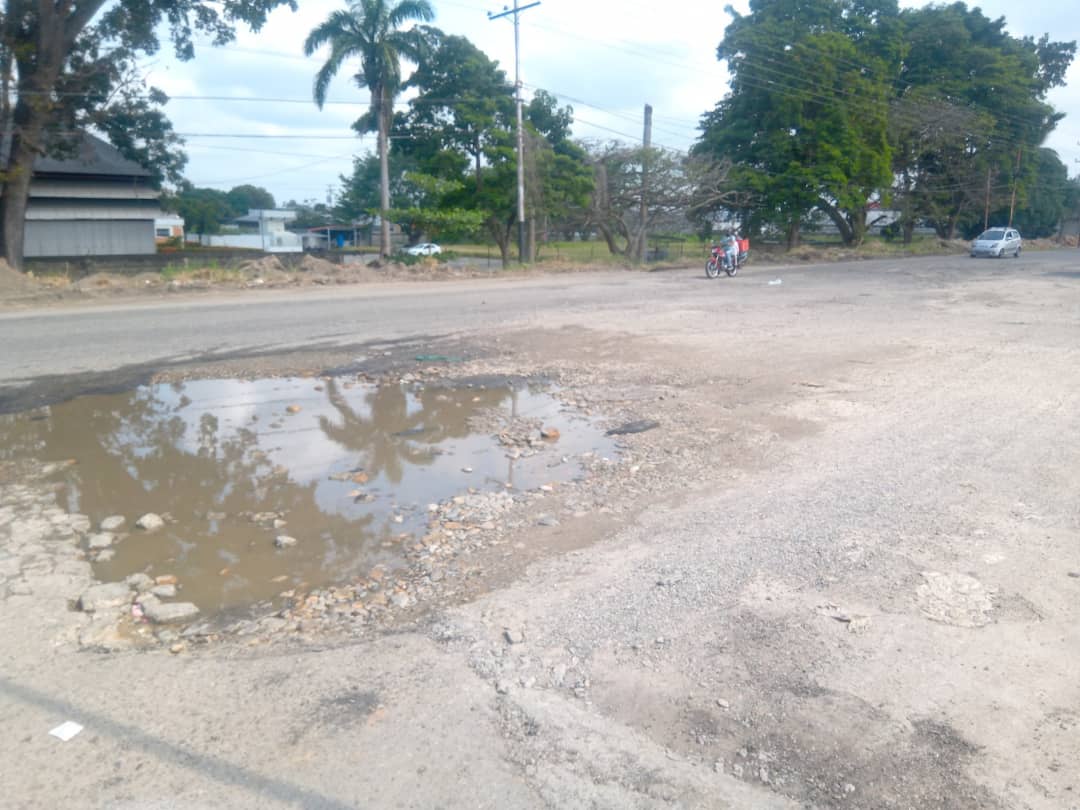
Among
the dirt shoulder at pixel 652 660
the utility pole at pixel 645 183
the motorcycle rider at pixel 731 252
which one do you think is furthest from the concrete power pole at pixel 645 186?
the dirt shoulder at pixel 652 660

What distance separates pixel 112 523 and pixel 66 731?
284 centimetres

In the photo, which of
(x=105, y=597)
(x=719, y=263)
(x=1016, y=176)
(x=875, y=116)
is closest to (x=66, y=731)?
(x=105, y=597)

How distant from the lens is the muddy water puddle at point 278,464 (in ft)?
18.4

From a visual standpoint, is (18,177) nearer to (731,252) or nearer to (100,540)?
(731,252)

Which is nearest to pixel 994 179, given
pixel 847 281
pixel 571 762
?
pixel 847 281

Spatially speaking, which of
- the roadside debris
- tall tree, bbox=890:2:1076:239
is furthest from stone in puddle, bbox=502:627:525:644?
tall tree, bbox=890:2:1076:239

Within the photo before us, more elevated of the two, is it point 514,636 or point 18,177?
point 18,177

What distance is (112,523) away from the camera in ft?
20.1

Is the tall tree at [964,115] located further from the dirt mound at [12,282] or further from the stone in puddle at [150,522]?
the stone in puddle at [150,522]

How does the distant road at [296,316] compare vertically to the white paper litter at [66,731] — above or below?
above

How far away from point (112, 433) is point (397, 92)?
33149 mm

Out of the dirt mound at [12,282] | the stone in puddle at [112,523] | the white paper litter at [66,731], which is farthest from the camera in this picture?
the dirt mound at [12,282]

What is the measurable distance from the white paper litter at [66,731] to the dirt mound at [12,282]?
67.4 feet

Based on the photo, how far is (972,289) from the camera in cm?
2348
